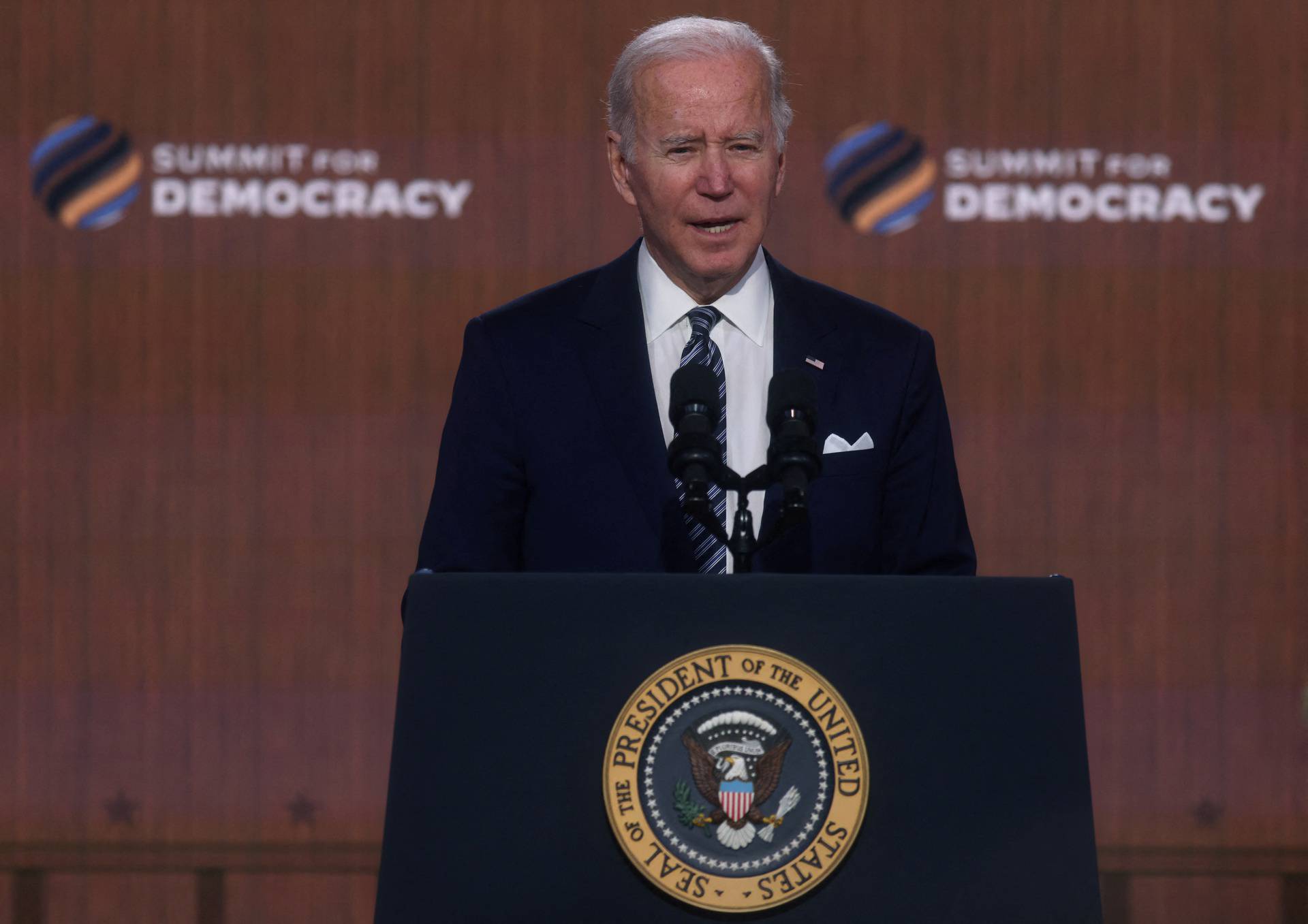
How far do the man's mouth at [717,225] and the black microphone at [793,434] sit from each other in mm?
364

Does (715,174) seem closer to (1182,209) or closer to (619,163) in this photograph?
(619,163)

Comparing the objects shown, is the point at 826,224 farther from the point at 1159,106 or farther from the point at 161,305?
the point at 161,305

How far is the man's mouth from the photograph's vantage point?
5.25ft

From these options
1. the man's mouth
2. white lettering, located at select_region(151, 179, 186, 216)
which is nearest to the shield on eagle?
the man's mouth

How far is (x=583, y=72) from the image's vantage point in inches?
153

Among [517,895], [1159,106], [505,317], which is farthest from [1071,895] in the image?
[1159,106]

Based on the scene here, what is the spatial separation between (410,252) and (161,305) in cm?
67

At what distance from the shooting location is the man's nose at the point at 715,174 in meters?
1.57

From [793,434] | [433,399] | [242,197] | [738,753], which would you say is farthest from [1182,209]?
[738,753]

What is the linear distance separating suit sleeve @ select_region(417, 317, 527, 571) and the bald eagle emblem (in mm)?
500

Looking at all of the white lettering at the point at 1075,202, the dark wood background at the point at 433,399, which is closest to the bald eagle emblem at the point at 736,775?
the dark wood background at the point at 433,399

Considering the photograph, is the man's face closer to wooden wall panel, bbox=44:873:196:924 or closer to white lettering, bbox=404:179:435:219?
white lettering, bbox=404:179:435:219

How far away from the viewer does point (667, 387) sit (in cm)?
163

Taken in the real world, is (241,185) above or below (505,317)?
above
